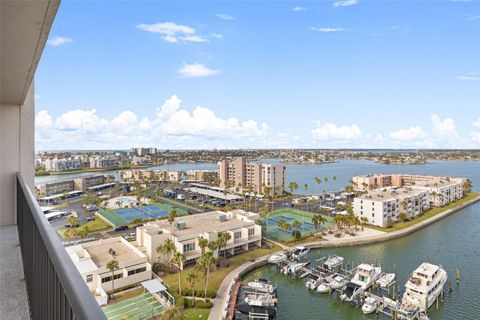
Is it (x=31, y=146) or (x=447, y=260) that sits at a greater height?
(x=31, y=146)

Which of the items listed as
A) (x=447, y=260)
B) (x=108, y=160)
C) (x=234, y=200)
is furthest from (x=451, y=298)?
(x=108, y=160)

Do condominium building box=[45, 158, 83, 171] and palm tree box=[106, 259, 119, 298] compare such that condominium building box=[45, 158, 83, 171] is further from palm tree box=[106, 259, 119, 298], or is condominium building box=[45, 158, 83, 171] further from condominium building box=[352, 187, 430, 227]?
condominium building box=[352, 187, 430, 227]

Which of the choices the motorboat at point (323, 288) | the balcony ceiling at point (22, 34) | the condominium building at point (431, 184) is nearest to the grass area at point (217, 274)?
the motorboat at point (323, 288)

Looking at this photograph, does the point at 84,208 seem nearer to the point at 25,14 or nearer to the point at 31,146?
the point at 31,146

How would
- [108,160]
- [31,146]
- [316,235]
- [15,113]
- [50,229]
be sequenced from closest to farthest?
[50,229], [15,113], [31,146], [316,235], [108,160]

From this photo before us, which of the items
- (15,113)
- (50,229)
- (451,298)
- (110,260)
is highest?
(15,113)

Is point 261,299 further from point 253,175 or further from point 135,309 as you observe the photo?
point 253,175

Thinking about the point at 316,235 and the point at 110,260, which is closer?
the point at 110,260
